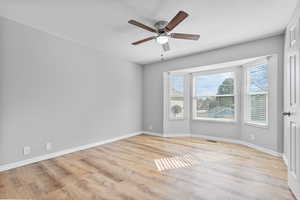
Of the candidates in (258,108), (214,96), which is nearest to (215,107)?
(214,96)

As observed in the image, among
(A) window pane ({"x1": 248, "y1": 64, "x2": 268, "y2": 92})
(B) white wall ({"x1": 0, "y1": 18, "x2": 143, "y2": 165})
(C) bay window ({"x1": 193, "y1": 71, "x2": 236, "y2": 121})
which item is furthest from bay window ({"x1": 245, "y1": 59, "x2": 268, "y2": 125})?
(B) white wall ({"x1": 0, "y1": 18, "x2": 143, "y2": 165})

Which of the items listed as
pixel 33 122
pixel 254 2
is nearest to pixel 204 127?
pixel 254 2

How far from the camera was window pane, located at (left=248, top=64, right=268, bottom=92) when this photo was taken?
330cm

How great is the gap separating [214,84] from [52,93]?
4317 mm

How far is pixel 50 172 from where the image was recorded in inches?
90.2

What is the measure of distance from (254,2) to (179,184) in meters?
2.79

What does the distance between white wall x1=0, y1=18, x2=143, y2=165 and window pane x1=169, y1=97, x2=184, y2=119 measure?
1.70 m

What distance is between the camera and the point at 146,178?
6.96 feet

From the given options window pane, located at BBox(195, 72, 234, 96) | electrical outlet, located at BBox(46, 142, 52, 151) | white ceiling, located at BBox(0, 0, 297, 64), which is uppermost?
white ceiling, located at BBox(0, 0, 297, 64)

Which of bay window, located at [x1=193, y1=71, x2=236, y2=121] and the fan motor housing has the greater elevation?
the fan motor housing

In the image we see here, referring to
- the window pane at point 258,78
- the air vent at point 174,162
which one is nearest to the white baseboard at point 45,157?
the air vent at point 174,162

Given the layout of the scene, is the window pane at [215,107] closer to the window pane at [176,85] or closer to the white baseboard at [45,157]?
the window pane at [176,85]

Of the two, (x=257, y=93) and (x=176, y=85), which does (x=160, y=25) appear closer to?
(x=176, y=85)

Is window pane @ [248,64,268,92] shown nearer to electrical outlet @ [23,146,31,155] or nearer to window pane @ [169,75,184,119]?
window pane @ [169,75,184,119]
